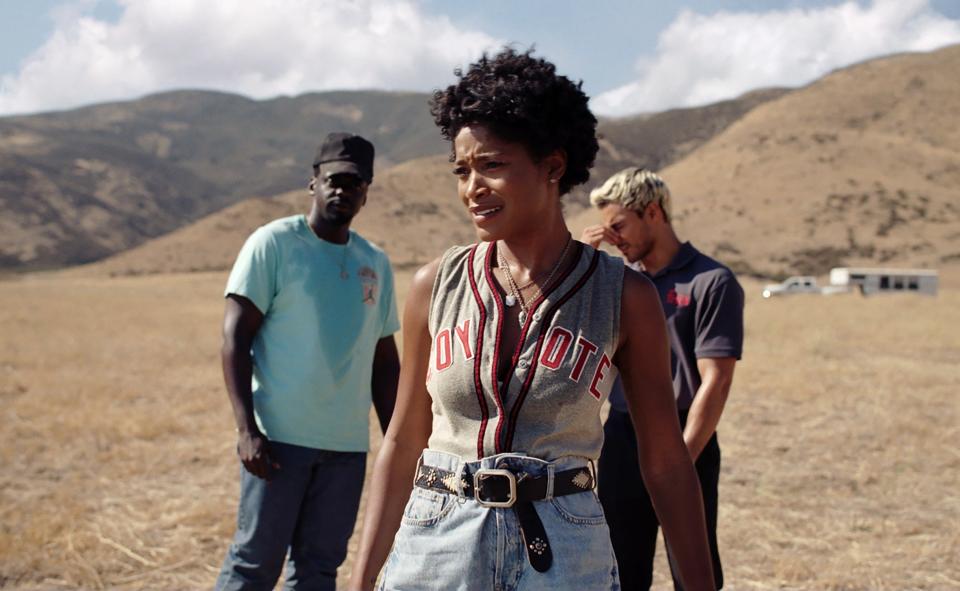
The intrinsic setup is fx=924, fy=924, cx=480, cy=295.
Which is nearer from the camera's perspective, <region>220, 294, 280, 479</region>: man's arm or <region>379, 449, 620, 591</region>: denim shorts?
<region>379, 449, 620, 591</region>: denim shorts

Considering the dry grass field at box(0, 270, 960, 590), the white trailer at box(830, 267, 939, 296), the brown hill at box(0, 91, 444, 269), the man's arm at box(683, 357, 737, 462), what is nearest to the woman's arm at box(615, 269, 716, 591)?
the man's arm at box(683, 357, 737, 462)

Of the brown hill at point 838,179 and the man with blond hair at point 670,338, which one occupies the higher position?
the brown hill at point 838,179

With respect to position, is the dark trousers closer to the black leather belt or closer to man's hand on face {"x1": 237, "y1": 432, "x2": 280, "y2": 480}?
man's hand on face {"x1": 237, "y1": 432, "x2": 280, "y2": 480}

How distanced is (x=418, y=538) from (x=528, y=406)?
38cm

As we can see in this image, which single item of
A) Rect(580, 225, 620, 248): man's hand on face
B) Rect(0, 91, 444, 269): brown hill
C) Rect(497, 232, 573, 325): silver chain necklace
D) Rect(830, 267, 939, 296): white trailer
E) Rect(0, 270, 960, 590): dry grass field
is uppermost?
Rect(0, 91, 444, 269): brown hill

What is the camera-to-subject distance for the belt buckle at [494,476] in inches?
75.7

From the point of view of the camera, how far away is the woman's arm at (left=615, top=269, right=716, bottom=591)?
2.08 meters

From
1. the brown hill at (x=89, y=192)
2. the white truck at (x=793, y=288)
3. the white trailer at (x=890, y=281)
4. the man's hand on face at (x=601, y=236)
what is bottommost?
the man's hand on face at (x=601, y=236)

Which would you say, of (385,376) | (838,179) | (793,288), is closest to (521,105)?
(385,376)

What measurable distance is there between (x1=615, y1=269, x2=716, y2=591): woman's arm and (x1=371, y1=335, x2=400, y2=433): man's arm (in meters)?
1.87

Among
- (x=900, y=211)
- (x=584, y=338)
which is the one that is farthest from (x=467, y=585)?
(x=900, y=211)

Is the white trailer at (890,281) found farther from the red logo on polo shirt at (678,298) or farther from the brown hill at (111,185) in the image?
the brown hill at (111,185)

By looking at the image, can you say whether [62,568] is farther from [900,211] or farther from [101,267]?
[101,267]

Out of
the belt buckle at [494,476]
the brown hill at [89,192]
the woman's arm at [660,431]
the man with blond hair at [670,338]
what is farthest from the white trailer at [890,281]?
the brown hill at [89,192]
